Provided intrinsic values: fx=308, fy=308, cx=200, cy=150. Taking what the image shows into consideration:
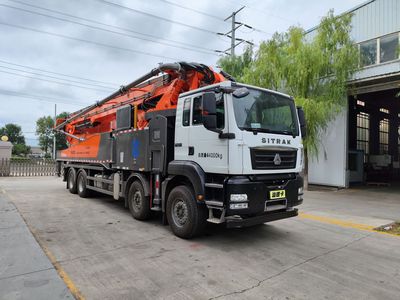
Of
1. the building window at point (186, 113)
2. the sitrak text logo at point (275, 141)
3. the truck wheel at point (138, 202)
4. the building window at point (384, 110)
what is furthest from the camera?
the building window at point (384, 110)

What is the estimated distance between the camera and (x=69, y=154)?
40.5ft

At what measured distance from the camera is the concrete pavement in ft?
11.7

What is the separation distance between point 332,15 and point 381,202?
8124 millimetres

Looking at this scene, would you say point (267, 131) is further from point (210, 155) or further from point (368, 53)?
point (368, 53)

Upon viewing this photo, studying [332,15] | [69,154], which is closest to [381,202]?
[332,15]

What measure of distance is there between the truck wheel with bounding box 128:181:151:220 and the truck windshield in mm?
3073

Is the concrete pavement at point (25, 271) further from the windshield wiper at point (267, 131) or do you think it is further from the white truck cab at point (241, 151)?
the windshield wiper at point (267, 131)

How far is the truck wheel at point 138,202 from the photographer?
699cm

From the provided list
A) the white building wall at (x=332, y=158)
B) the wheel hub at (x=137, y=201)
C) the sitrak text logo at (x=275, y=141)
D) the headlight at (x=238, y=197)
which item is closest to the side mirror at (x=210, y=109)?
the sitrak text logo at (x=275, y=141)

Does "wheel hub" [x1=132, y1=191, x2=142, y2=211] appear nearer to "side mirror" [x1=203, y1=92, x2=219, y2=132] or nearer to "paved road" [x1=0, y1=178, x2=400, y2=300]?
"paved road" [x1=0, y1=178, x2=400, y2=300]

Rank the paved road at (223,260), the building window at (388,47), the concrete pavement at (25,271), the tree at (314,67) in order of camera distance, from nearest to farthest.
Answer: the concrete pavement at (25,271) → the paved road at (223,260) → the building window at (388,47) → the tree at (314,67)

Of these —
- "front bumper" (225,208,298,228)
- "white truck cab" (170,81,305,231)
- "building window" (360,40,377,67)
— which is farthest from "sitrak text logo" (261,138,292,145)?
"building window" (360,40,377,67)

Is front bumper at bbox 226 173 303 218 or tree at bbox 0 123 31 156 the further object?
tree at bbox 0 123 31 156

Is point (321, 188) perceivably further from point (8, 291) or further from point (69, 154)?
point (8, 291)
